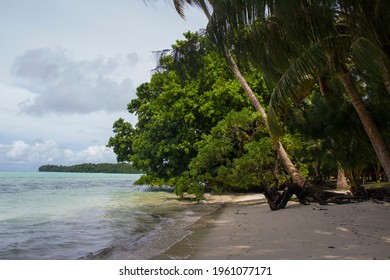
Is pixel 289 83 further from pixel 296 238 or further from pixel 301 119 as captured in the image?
pixel 301 119

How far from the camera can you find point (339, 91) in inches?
297

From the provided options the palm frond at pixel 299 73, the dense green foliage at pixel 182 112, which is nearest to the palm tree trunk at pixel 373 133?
the palm frond at pixel 299 73

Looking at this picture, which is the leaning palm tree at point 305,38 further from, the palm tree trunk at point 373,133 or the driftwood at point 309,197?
the driftwood at point 309,197

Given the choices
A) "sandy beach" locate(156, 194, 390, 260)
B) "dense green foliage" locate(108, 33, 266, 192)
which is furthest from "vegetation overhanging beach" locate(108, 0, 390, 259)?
"dense green foliage" locate(108, 33, 266, 192)

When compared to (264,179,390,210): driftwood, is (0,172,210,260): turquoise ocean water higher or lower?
lower

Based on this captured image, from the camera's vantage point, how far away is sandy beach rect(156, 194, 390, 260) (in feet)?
11.9

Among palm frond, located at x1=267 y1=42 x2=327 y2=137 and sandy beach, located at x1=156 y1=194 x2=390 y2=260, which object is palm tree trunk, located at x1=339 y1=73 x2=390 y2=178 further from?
sandy beach, located at x1=156 y1=194 x2=390 y2=260

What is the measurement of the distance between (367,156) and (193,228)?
434 cm

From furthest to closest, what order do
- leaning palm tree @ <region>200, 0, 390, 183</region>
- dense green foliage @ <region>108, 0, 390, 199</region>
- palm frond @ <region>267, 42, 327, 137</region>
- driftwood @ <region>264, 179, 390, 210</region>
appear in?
driftwood @ <region>264, 179, 390, 210</region> → palm frond @ <region>267, 42, 327, 137</region> → dense green foliage @ <region>108, 0, 390, 199</region> → leaning palm tree @ <region>200, 0, 390, 183</region>

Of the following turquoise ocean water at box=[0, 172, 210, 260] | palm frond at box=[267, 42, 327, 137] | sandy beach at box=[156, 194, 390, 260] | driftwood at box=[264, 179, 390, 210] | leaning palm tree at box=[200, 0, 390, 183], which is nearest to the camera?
sandy beach at box=[156, 194, 390, 260]

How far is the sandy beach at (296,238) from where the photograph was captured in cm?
362
